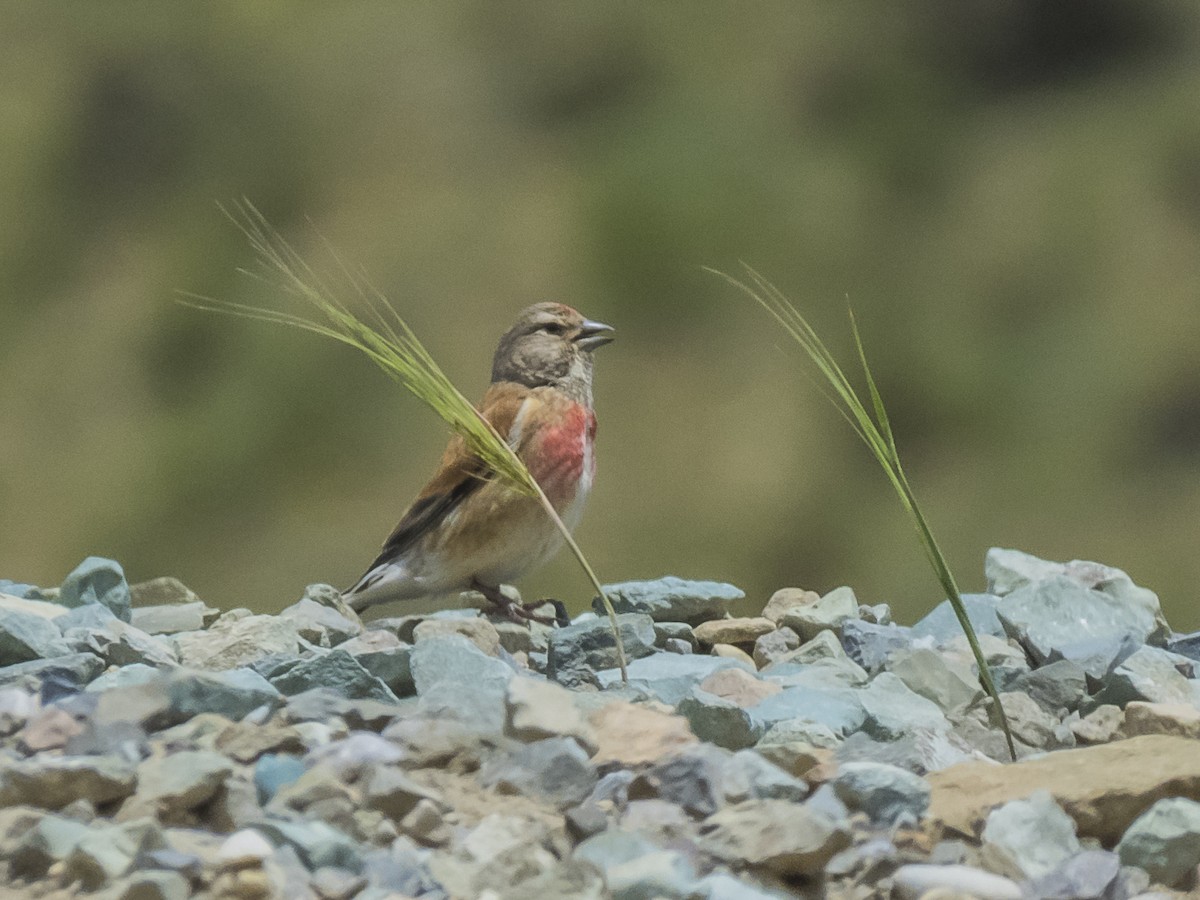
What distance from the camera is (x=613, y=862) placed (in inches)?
61.2

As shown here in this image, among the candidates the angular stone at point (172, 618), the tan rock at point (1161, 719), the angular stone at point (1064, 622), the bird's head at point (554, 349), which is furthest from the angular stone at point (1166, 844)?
the bird's head at point (554, 349)

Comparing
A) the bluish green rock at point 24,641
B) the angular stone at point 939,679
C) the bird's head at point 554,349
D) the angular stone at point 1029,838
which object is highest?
the bird's head at point 554,349

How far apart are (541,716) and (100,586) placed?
1.17m

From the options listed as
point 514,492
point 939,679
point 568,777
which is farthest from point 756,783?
point 514,492

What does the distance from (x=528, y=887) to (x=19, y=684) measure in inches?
32.2

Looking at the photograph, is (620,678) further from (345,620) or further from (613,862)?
(613,862)

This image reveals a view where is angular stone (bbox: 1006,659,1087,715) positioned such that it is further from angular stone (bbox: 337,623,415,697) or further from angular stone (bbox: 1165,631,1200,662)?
angular stone (bbox: 337,623,415,697)

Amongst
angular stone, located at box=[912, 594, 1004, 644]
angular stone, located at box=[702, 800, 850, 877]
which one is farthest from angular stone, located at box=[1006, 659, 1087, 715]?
angular stone, located at box=[702, 800, 850, 877]

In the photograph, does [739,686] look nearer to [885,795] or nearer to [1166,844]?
[885,795]

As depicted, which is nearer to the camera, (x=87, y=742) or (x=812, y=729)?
(x=87, y=742)

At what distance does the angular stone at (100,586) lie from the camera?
8.93ft

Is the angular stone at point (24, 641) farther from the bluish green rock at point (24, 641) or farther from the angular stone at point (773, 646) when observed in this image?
the angular stone at point (773, 646)

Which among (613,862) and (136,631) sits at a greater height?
(136,631)

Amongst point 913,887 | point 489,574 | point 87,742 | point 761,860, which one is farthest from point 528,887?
point 489,574
